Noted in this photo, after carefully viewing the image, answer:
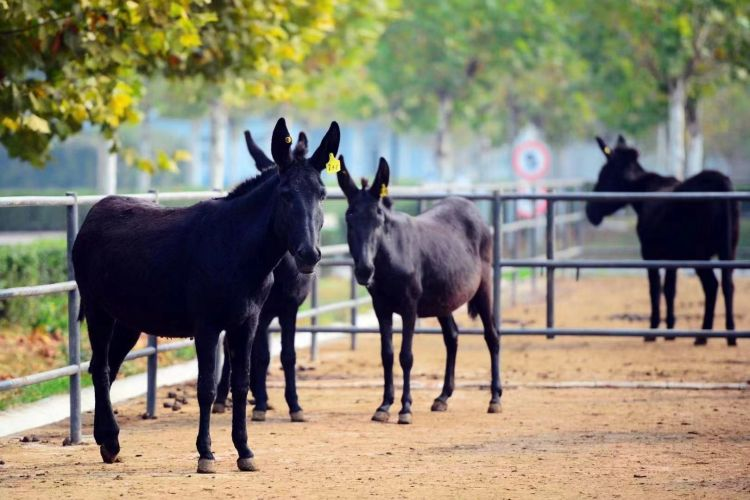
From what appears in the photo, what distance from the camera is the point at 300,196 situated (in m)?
9.32

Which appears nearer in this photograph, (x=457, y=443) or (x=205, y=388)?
(x=205, y=388)

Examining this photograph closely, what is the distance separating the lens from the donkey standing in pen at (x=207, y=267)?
9.40 meters

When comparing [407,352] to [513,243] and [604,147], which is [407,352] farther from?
[513,243]

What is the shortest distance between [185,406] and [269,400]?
0.75 meters

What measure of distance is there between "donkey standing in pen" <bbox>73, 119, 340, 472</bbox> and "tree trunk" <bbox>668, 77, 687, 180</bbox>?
24.1m

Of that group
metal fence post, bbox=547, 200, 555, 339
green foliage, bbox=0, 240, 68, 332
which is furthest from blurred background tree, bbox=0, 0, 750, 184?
metal fence post, bbox=547, 200, 555, 339

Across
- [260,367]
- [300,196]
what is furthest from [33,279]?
[300,196]

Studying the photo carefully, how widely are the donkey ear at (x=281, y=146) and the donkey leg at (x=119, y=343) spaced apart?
1.69 m

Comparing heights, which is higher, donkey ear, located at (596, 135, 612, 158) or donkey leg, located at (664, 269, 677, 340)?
donkey ear, located at (596, 135, 612, 158)

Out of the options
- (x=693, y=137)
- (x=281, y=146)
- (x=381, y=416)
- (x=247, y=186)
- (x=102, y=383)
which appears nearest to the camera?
(x=281, y=146)

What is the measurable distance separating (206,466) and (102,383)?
1.10 meters

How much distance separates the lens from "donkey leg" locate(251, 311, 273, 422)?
1193 cm

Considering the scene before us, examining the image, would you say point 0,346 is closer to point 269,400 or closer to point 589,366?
point 269,400

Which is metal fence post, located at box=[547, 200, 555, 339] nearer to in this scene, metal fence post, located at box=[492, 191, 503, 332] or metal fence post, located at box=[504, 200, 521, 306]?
metal fence post, located at box=[492, 191, 503, 332]
